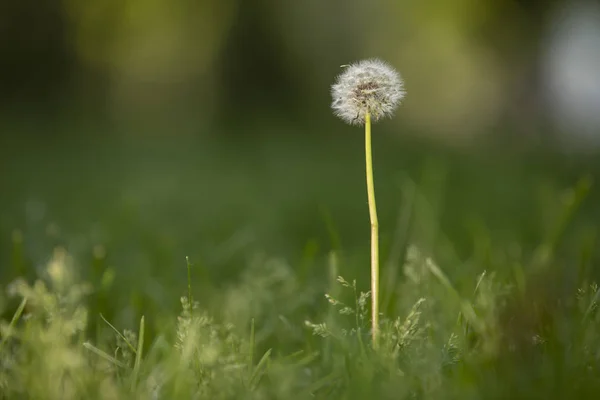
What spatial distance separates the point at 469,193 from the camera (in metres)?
4.14

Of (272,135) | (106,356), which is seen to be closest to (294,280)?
(106,356)

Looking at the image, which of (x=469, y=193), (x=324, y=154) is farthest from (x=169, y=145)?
(x=469, y=193)

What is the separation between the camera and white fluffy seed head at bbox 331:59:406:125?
1167mm

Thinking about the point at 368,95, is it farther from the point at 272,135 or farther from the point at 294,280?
the point at 272,135

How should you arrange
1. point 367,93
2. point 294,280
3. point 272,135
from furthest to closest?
1. point 272,135
2. point 294,280
3. point 367,93

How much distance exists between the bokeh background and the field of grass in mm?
30

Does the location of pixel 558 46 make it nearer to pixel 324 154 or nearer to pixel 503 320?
pixel 324 154

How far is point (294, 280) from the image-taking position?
2.06m

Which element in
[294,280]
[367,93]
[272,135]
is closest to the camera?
[367,93]

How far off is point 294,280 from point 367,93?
3.30 feet

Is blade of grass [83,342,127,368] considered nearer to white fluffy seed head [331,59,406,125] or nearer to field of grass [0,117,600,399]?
field of grass [0,117,600,399]

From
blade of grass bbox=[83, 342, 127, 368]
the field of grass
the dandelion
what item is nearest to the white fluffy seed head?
the dandelion

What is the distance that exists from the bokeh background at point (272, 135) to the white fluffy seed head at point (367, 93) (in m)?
0.70

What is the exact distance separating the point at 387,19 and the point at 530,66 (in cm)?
376
